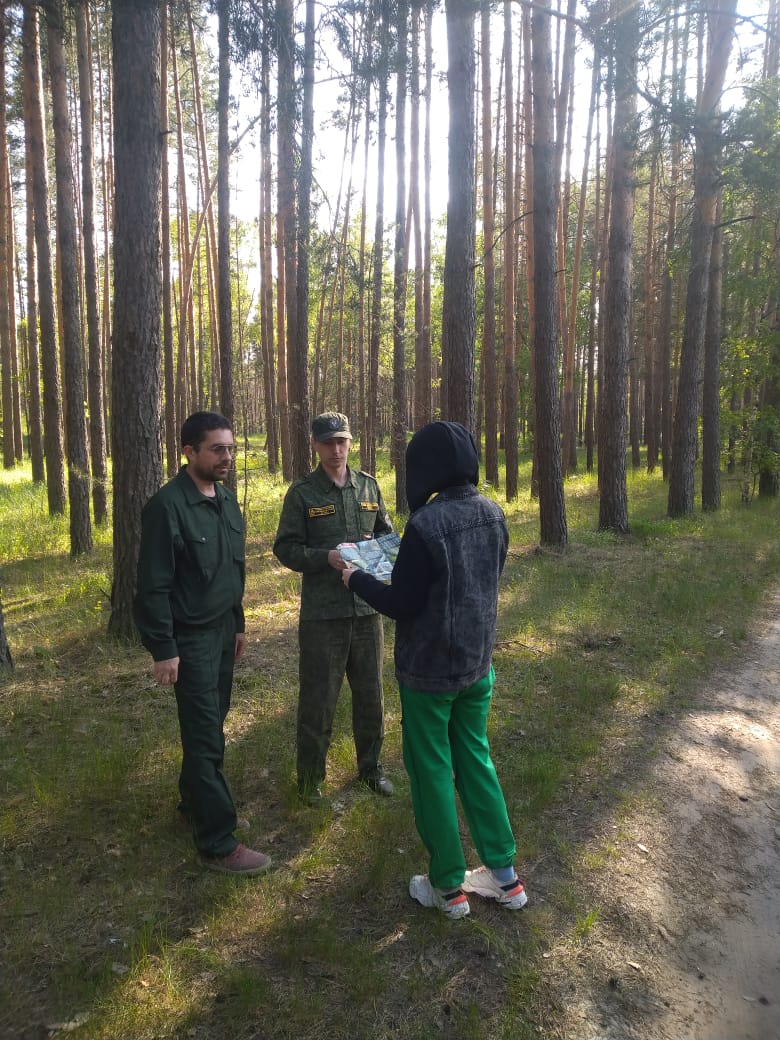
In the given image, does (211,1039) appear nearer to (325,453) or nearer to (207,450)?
(207,450)

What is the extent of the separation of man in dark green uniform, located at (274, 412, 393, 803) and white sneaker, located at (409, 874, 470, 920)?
0.92 metres

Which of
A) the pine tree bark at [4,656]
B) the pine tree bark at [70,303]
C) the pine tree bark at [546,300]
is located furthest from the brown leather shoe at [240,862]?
the pine tree bark at [70,303]

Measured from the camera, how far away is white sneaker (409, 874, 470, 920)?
296 centimetres

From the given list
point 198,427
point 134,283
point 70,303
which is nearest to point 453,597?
point 198,427

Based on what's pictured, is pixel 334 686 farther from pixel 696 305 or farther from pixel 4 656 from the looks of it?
pixel 696 305

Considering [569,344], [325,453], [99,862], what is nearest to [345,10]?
[325,453]

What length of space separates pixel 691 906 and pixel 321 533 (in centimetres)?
267

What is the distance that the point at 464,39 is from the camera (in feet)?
25.8

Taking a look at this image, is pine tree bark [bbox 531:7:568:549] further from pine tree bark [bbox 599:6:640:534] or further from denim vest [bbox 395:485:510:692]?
denim vest [bbox 395:485:510:692]

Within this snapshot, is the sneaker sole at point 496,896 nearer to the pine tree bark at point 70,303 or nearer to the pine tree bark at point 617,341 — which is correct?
the pine tree bark at point 70,303

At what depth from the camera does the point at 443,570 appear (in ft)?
9.01

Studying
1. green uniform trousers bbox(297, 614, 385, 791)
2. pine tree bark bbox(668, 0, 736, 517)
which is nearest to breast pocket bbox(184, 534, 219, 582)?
green uniform trousers bbox(297, 614, 385, 791)

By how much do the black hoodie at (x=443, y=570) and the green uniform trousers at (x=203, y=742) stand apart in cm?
99

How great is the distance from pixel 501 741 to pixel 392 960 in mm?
2192
